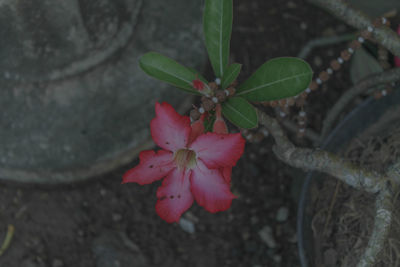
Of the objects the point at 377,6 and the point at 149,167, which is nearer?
the point at 149,167

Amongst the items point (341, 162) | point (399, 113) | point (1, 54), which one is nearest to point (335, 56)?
point (399, 113)

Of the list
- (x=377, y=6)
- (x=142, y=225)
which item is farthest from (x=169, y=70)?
(x=377, y=6)

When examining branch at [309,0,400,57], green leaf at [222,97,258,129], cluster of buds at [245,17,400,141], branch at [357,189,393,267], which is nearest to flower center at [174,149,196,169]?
green leaf at [222,97,258,129]

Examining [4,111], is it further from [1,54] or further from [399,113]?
[399,113]

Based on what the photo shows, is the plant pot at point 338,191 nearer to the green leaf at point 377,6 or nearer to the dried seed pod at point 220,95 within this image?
the dried seed pod at point 220,95

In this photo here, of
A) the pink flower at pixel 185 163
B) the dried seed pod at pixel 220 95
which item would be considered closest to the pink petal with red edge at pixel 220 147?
the pink flower at pixel 185 163

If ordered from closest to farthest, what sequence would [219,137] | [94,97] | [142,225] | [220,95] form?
[219,137]
[220,95]
[94,97]
[142,225]

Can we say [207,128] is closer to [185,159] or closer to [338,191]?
[185,159]
